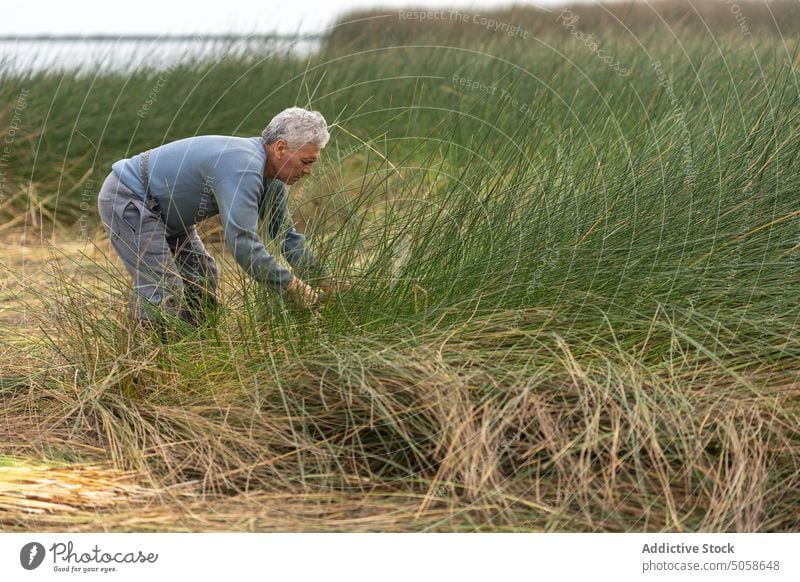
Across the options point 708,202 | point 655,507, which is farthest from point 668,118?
point 655,507

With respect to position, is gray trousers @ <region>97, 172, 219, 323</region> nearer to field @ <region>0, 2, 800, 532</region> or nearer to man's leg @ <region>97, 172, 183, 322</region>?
man's leg @ <region>97, 172, 183, 322</region>

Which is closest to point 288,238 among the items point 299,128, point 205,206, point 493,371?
point 205,206

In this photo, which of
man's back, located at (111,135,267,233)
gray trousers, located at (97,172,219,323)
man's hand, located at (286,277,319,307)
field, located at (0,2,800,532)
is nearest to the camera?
field, located at (0,2,800,532)

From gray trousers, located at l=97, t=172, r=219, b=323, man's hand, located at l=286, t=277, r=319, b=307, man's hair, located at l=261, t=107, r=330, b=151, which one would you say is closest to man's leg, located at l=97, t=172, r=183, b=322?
gray trousers, located at l=97, t=172, r=219, b=323

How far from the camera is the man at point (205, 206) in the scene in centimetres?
305

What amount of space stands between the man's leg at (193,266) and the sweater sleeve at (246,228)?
1.00 ft

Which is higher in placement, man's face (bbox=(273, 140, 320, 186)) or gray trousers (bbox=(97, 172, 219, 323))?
man's face (bbox=(273, 140, 320, 186))

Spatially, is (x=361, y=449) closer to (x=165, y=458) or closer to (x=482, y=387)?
(x=482, y=387)

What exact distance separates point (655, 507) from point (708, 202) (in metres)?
0.98

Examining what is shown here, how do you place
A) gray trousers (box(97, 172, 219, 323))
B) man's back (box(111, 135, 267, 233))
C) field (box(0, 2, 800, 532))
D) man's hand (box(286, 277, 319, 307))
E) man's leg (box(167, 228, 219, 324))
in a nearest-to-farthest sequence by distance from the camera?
1. field (box(0, 2, 800, 532))
2. man's hand (box(286, 277, 319, 307))
3. man's back (box(111, 135, 267, 233))
4. gray trousers (box(97, 172, 219, 323))
5. man's leg (box(167, 228, 219, 324))

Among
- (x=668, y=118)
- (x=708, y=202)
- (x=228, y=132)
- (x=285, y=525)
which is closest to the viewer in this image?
Result: (x=285, y=525)

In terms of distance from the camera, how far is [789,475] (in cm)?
255

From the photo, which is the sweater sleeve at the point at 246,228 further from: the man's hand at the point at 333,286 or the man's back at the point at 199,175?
the man's hand at the point at 333,286

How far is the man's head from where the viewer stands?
3.11m
